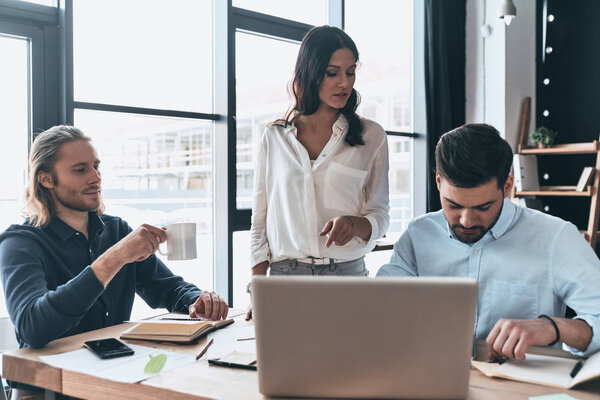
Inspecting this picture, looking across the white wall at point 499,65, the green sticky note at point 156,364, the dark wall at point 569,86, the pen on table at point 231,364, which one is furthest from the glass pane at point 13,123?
the dark wall at point 569,86

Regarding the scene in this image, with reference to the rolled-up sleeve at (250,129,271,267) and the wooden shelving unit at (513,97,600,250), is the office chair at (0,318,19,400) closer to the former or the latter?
the rolled-up sleeve at (250,129,271,267)

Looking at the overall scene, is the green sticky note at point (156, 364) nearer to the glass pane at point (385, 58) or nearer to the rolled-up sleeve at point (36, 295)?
the rolled-up sleeve at point (36, 295)

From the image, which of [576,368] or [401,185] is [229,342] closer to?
[576,368]

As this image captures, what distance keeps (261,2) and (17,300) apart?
7.82 feet

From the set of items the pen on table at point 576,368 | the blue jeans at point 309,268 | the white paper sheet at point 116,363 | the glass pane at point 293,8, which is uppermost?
the glass pane at point 293,8

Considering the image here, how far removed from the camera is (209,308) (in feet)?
5.24

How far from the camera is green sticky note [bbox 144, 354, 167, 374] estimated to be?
113 cm

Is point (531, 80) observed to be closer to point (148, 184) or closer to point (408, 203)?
point (408, 203)

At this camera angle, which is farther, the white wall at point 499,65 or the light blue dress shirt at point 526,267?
the white wall at point 499,65

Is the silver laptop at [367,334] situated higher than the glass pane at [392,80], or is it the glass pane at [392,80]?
the glass pane at [392,80]

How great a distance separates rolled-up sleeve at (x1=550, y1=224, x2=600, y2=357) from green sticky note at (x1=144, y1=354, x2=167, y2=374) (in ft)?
2.77

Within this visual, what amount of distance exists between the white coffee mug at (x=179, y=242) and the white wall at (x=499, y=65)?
319cm

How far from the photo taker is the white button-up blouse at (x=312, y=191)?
1.80m

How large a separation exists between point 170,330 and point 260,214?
57 centimetres
